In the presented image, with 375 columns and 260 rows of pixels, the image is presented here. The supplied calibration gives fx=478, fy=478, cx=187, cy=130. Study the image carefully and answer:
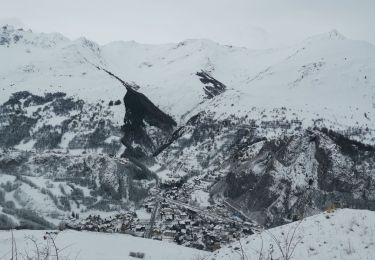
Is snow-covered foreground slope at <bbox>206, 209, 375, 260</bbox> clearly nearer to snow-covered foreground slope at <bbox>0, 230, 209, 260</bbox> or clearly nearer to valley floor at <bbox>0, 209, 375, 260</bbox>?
valley floor at <bbox>0, 209, 375, 260</bbox>

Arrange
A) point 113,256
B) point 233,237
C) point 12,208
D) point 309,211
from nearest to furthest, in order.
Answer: point 113,256 < point 233,237 < point 309,211 < point 12,208

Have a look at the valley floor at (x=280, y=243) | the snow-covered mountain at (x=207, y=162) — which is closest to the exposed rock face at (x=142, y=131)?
the snow-covered mountain at (x=207, y=162)

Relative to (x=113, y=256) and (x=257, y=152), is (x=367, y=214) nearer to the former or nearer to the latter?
(x=113, y=256)

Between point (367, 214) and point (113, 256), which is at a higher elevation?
point (367, 214)

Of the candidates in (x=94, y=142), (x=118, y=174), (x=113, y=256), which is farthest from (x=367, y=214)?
(x=94, y=142)

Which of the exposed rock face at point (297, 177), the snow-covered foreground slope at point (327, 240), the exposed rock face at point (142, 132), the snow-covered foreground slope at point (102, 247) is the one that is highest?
the snow-covered foreground slope at point (327, 240)

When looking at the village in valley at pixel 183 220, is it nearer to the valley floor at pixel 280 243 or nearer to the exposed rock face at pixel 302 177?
the exposed rock face at pixel 302 177
